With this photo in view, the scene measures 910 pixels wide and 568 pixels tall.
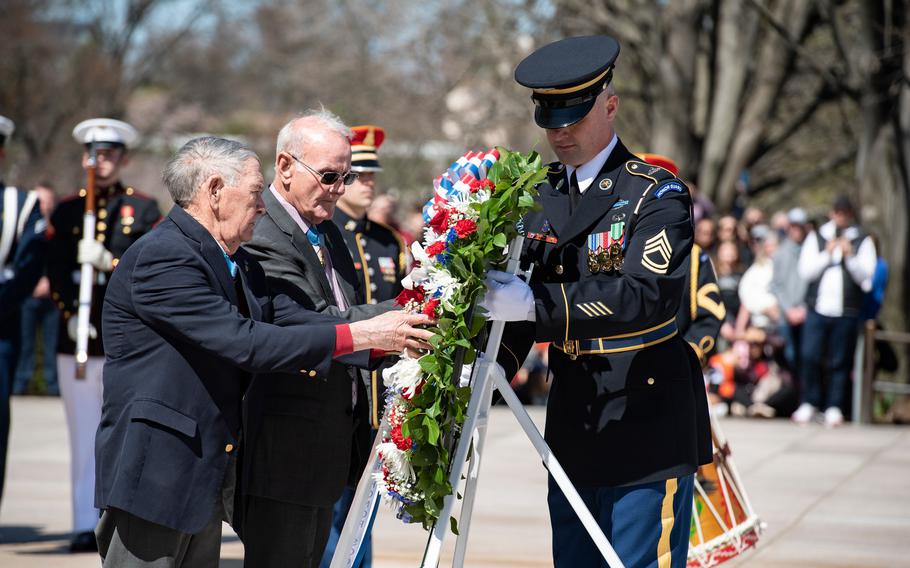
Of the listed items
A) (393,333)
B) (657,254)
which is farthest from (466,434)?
(657,254)

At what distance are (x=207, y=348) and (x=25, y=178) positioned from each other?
2295 centimetres

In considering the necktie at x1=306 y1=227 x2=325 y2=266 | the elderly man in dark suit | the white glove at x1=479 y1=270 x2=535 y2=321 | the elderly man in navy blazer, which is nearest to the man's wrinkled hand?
the elderly man in navy blazer

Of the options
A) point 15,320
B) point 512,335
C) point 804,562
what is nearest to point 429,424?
point 512,335

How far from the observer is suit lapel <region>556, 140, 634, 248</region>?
394 cm

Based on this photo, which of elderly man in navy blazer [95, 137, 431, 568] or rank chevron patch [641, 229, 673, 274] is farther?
rank chevron patch [641, 229, 673, 274]

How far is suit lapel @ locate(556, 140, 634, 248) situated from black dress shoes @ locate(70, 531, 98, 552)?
3832 millimetres

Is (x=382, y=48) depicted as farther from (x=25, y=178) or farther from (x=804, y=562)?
(x=804, y=562)

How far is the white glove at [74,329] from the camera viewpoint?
267 inches

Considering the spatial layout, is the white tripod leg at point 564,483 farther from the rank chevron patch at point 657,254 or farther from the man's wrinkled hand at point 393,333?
the rank chevron patch at point 657,254

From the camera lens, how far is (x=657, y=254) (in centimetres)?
377

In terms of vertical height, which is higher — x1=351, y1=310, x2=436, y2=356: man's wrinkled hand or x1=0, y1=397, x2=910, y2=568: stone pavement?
x1=351, y1=310, x2=436, y2=356: man's wrinkled hand

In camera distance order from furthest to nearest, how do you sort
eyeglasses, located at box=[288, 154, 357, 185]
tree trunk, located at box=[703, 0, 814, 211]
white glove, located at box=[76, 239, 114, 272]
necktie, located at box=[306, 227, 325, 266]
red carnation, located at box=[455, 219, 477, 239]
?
tree trunk, located at box=[703, 0, 814, 211]
white glove, located at box=[76, 239, 114, 272]
necktie, located at box=[306, 227, 325, 266]
eyeglasses, located at box=[288, 154, 357, 185]
red carnation, located at box=[455, 219, 477, 239]

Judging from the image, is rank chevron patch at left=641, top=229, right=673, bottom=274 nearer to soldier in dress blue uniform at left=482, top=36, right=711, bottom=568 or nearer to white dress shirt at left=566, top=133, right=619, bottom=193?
soldier in dress blue uniform at left=482, top=36, right=711, bottom=568

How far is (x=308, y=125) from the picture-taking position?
416cm
